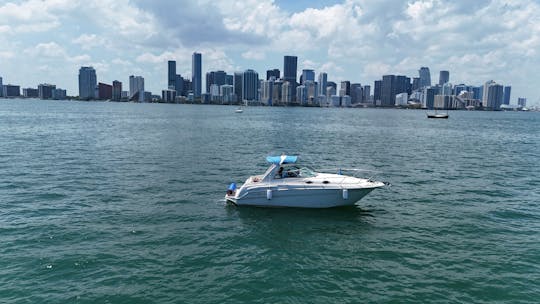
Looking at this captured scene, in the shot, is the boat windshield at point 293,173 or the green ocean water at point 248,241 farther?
the boat windshield at point 293,173

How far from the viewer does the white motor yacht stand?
26156 millimetres

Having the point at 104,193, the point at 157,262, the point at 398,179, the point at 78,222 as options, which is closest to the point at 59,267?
the point at 157,262

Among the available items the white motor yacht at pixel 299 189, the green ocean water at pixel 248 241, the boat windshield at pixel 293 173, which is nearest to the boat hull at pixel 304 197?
the white motor yacht at pixel 299 189

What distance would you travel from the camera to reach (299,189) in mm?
26281

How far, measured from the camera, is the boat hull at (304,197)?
85.9 feet

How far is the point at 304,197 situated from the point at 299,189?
665mm

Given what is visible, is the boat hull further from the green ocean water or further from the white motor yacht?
the green ocean water

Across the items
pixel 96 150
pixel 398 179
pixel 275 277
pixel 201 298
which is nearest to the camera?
pixel 201 298

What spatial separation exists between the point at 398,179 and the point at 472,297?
22.3 metres

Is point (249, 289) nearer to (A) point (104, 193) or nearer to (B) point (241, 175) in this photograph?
(A) point (104, 193)

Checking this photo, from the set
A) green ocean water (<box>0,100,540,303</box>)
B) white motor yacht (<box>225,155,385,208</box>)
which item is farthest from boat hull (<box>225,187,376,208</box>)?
green ocean water (<box>0,100,540,303</box>)

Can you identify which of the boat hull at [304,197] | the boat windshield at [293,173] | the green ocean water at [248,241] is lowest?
the green ocean water at [248,241]

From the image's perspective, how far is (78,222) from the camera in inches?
924

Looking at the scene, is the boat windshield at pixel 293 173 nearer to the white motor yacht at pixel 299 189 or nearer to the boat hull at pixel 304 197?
the white motor yacht at pixel 299 189
